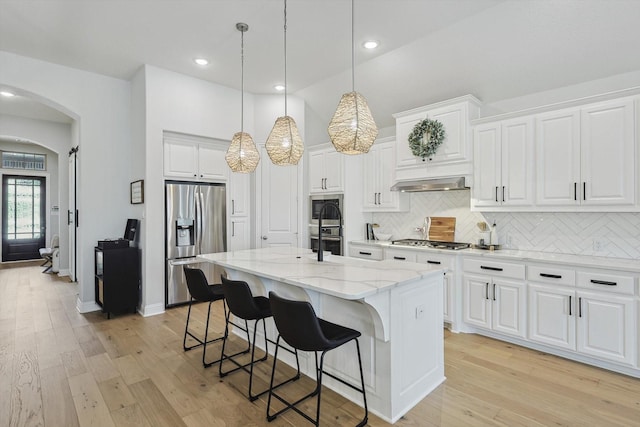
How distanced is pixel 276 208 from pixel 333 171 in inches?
44.2

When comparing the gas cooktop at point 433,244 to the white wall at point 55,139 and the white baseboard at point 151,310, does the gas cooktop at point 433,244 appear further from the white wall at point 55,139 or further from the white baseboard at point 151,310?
the white wall at point 55,139

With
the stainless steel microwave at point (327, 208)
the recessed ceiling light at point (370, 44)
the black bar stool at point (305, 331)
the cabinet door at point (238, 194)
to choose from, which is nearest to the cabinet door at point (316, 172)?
the stainless steel microwave at point (327, 208)

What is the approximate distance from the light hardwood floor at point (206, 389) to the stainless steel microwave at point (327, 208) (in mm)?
2208

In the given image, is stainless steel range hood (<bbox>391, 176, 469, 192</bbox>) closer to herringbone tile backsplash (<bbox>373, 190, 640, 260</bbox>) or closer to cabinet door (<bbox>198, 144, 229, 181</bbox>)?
herringbone tile backsplash (<bbox>373, 190, 640, 260</bbox>)

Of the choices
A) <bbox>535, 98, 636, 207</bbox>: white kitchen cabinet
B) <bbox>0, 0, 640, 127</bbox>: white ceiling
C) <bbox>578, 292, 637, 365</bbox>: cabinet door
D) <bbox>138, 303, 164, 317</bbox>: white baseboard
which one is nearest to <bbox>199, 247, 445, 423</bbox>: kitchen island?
<bbox>578, 292, 637, 365</bbox>: cabinet door

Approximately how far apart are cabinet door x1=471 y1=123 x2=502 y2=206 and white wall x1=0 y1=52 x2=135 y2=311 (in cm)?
460

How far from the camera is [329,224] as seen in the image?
5.05 m

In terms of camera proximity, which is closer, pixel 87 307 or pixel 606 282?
pixel 606 282

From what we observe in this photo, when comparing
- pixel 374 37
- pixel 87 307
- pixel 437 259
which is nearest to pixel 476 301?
pixel 437 259

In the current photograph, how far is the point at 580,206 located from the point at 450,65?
6.62ft

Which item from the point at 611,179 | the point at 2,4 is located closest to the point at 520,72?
the point at 611,179

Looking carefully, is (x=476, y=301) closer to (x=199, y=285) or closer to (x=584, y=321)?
(x=584, y=321)

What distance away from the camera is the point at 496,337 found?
3.44 meters

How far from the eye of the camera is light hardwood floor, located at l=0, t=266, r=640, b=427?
217 cm
